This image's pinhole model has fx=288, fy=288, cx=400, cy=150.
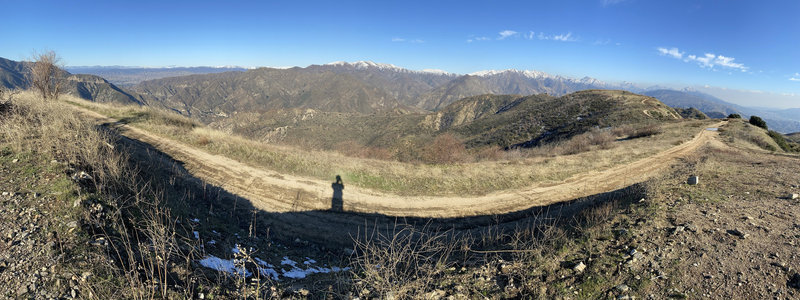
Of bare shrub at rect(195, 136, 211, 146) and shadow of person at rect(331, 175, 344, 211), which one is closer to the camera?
shadow of person at rect(331, 175, 344, 211)

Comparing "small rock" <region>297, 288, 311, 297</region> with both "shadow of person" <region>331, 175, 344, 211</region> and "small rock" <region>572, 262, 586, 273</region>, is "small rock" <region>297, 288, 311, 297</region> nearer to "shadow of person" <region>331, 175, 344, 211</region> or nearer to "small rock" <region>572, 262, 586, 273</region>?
"small rock" <region>572, 262, 586, 273</region>

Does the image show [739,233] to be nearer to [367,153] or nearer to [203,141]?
[203,141]

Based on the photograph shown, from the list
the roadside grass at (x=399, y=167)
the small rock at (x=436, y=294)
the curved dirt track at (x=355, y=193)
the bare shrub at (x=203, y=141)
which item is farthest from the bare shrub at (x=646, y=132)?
the bare shrub at (x=203, y=141)

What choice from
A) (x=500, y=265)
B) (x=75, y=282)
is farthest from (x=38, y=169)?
(x=500, y=265)

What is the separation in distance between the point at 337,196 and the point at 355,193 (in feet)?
2.90

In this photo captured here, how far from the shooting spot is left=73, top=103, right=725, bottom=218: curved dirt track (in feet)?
39.7

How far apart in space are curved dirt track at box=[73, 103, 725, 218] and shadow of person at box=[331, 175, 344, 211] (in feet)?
0.63

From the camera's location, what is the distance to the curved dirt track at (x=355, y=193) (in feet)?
39.7

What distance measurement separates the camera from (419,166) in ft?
55.0

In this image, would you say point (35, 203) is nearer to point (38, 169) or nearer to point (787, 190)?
point (38, 169)

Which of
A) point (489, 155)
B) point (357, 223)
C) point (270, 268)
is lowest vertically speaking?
point (357, 223)

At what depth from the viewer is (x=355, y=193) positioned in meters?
13.3

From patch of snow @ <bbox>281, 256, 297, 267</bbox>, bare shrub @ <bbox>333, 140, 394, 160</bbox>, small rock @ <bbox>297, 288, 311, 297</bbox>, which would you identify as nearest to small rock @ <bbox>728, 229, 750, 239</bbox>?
small rock @ <bbox>297, 288, 311, 297</bbox>

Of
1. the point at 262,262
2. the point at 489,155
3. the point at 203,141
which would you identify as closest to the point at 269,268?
the point at 262,262
